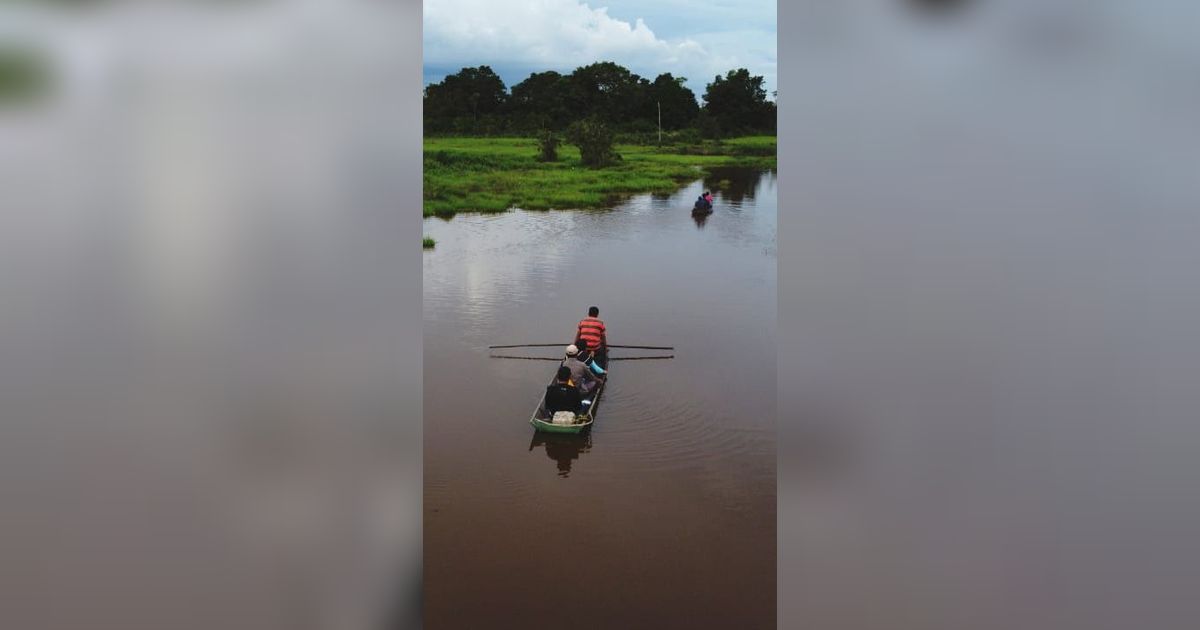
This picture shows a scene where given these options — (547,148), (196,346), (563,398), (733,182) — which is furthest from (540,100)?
(196,346)

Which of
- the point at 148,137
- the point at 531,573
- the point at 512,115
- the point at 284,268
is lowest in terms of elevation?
the point at 531,573

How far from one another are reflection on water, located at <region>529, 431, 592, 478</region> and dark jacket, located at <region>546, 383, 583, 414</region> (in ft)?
0.33

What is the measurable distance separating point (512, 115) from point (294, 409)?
1289 centimetres

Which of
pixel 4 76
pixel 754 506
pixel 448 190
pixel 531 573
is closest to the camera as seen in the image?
pixel 4 76

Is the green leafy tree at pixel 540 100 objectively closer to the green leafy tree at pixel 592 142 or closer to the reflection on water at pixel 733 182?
the green leafy tree at pixel 592 142

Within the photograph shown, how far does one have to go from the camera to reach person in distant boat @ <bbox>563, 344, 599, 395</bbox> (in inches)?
144

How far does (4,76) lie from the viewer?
2.51 ft

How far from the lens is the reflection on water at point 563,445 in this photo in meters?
3.30

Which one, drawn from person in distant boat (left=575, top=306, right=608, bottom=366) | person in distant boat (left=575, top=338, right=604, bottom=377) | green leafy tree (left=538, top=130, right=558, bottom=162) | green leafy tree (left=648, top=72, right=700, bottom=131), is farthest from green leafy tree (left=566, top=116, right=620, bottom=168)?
person in distant boat (left=575, top=338, right=604, bottom=377)

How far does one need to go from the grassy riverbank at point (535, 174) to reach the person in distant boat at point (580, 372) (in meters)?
5.73

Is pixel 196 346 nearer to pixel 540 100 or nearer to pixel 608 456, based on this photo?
pixel 608 456

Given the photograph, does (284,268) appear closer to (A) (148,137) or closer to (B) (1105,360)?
(A) (148,137)

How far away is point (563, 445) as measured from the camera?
3.39m

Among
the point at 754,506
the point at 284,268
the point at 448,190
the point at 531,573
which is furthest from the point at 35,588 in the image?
the point at 448,190
